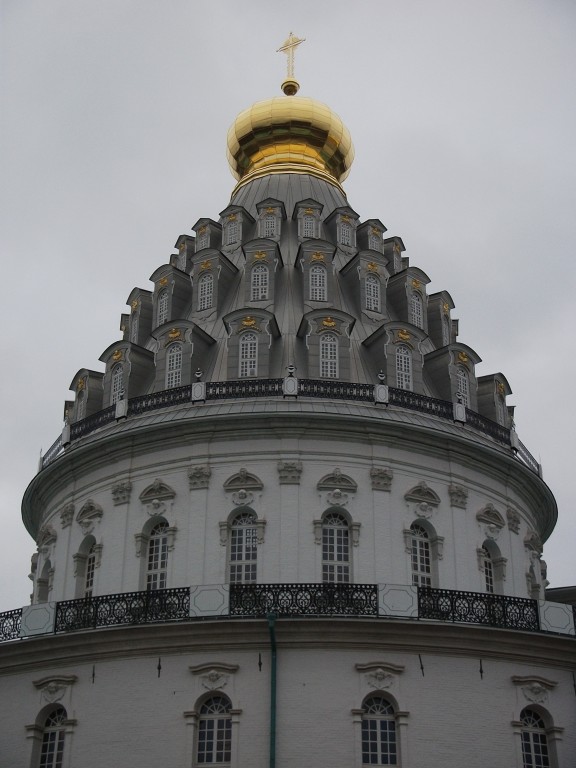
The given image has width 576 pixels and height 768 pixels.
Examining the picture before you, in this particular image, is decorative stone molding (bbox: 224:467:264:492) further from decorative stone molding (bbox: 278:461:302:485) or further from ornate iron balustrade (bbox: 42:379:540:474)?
ornate iron balustrade (bbox: 42:379:540:474)

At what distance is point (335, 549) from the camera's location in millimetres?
30422

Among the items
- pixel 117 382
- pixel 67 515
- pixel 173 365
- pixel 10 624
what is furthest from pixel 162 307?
pixel 10 624

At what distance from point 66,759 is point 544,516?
17120 millimetres

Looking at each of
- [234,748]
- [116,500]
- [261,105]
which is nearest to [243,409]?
[116,500]

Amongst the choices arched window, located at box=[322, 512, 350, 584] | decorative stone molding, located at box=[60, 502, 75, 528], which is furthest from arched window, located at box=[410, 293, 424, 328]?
decorative stone molding, located at box=[60, 502, 75, 528]

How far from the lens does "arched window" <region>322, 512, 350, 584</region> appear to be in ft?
98.5

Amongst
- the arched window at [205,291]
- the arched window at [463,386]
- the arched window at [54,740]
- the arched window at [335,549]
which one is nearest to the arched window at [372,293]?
the arched window at [463,386]

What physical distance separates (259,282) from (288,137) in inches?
400

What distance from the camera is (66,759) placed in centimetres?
2741

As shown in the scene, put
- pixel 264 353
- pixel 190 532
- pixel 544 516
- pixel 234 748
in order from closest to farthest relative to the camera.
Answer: pixel 234 748 < pixel 190 532 < pixel 264 353 < pixel 544 516

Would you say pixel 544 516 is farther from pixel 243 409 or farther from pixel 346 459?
pixel 243 409

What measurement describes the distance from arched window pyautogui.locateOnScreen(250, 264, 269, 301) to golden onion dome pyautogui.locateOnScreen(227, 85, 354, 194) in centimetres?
819

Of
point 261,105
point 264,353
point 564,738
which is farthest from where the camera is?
point 261,105

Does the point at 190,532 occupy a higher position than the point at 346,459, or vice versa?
the point at 346,459
